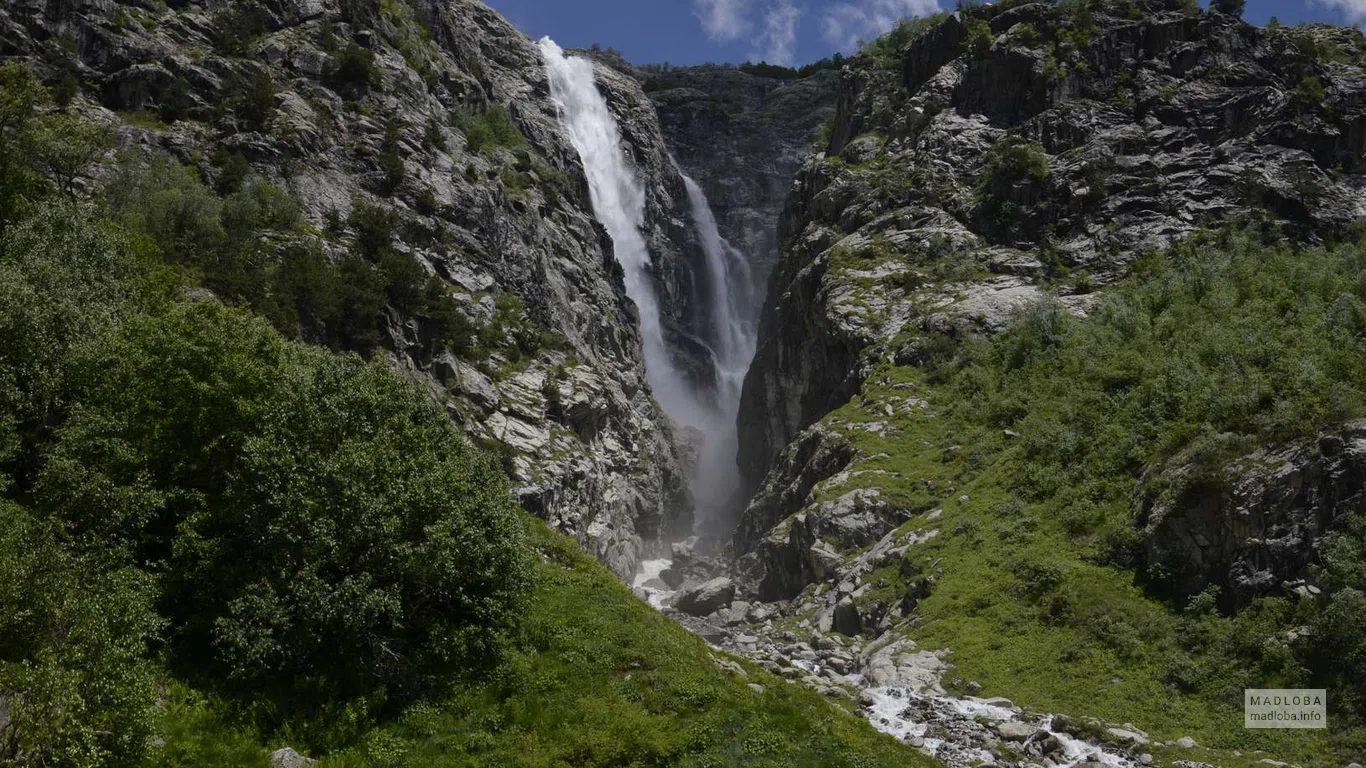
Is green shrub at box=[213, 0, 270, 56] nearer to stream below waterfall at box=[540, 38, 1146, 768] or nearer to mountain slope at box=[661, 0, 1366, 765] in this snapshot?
stream below waterfall at box=[540, 38, 1146, 768]

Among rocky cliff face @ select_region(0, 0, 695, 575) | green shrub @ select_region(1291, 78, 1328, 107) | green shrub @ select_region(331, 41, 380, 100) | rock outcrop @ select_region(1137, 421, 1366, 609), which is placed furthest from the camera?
green shrub @ select_region(1291, 78, 1328, 107)

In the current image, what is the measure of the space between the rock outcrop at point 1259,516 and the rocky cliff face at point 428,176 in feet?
109

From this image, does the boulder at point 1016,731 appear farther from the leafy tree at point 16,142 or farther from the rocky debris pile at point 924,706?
the leafy tree at point 16,142

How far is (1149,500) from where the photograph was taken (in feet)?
105

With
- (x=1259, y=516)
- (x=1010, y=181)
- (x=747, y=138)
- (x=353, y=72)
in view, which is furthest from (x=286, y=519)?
(x=747, y=138)

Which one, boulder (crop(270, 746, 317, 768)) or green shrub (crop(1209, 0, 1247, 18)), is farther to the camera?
green shrub (crop(1209, 0, 1247, 18))

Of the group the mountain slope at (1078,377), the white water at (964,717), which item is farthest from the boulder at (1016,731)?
the mountain slope at (1078,377)

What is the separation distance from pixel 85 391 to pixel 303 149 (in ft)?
143

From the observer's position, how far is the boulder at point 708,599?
50.0 m

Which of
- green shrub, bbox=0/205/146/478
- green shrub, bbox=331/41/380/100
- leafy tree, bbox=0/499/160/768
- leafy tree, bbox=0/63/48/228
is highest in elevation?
green shrub, bbox=331/41/380/100

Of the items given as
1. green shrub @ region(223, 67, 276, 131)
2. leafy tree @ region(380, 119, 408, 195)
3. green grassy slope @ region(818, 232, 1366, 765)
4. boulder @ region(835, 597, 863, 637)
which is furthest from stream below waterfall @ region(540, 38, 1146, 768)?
green shrub @ region(223, 67, 276, 131)

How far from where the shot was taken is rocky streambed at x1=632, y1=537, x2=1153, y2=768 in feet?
74.0

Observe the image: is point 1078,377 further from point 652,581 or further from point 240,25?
point 240,25

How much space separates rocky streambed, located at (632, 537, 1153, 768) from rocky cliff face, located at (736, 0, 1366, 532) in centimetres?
1882
